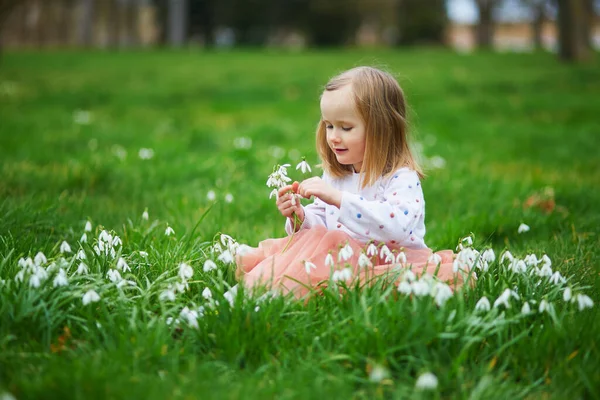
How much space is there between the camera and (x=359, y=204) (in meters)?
3.05

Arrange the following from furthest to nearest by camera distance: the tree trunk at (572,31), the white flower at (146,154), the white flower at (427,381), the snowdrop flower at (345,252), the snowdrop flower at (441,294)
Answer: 1. the tree trunk at (572,31)
2. the white flower at (146,154)
3. the snowdrop flower at (345,252)
4. the snowdrop flower at (441,294)
5. the white flower at (427,381)

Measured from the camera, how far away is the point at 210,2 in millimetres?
44281

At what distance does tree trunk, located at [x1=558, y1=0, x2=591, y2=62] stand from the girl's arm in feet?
59.8

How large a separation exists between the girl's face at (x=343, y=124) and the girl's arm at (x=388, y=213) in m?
0.28

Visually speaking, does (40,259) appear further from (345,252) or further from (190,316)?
(345,252)

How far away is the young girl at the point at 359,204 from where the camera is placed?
9.94ft

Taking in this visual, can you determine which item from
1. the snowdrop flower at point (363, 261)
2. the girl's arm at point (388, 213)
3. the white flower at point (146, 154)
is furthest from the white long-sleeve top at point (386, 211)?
the white flower at point (146, 154)

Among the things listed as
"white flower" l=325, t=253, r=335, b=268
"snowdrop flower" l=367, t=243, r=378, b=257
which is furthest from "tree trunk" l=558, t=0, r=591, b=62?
"white flower" l=325, t=253, r=335, b=268

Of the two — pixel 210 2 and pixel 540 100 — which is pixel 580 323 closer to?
pixel 540 100

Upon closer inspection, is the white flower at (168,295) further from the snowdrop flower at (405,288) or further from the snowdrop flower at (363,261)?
the snowdrop flower at (405,288)

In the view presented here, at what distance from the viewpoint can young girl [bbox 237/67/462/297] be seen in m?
3.03

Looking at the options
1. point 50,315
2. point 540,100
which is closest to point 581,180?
point 50,315

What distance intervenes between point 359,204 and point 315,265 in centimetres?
34

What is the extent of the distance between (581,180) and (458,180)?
1102 mm
